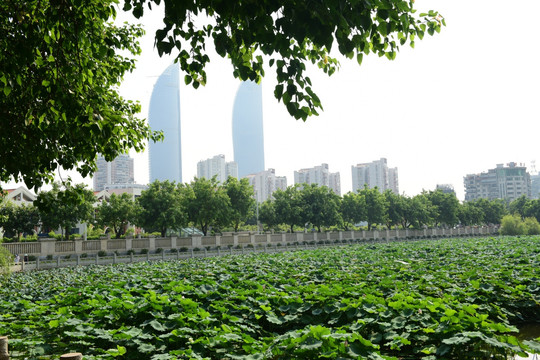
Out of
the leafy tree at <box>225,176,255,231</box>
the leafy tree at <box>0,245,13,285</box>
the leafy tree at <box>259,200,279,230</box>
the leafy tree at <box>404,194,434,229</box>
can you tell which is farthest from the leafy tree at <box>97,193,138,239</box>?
the leafy tree at <box>404,194,434,229</box>

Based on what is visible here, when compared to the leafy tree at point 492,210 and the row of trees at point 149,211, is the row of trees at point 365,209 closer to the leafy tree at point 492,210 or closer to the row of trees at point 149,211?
the leafy tree at point 492,210

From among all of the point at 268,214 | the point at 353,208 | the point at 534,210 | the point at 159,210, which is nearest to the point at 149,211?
the point at 159,210

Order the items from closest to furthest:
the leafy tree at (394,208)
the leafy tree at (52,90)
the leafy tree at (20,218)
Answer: the leafy tree at (52,90) → the leafy tree at (20,218) → the leafy tree at (394,208)

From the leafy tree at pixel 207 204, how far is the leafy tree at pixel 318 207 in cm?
1380

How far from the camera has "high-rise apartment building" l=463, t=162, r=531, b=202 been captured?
17825cm

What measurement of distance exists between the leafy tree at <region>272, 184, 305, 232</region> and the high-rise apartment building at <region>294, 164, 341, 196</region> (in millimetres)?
125661

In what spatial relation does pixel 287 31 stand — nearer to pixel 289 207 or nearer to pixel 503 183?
pixel 289 207

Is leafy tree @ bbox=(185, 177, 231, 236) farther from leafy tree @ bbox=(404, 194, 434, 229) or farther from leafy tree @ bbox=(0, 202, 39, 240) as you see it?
leafy tree @ bbox=(404, 194, 434, 229)

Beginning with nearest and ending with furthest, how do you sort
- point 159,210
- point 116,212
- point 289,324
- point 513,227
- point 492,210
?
point 289,324 → point 159,210 → point 116,212 → point 513,227 → point 492,210

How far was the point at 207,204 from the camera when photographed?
49.2 metres

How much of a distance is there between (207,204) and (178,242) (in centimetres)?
908

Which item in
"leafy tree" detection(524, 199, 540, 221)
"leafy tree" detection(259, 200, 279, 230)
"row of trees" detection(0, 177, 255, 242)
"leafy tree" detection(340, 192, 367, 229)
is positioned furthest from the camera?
"leafy tree" detection(524, 199, 540, 221)

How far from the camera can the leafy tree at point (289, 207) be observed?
59034mm

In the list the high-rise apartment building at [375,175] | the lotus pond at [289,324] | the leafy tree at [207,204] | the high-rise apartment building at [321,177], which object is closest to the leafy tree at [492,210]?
the leafy tree at [207,204]
